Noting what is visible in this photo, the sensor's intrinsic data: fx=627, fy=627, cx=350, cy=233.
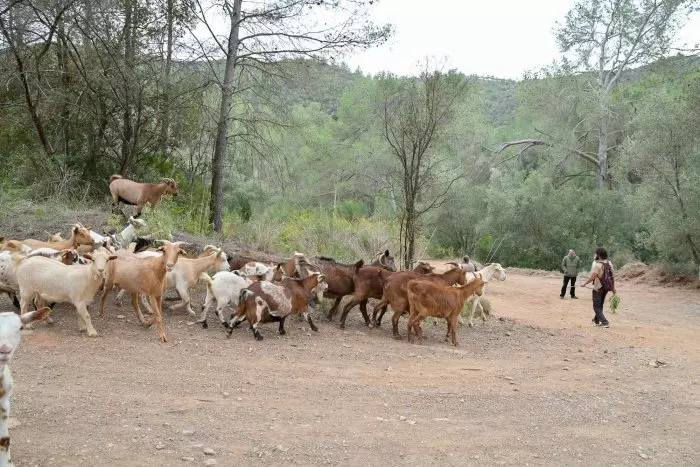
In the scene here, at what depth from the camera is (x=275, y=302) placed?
9195mm

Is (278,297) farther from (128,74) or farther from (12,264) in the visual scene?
(128,74)

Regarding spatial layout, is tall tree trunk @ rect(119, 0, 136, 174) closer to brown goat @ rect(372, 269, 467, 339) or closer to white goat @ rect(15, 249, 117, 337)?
white goat @ rect(15, 249, 117, 337)

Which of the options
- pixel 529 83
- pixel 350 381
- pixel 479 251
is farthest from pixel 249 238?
pixel 529 83

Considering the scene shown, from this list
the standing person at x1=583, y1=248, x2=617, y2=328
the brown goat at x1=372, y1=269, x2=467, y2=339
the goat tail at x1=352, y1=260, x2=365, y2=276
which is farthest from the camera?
the standing person at x1=583, y1=248, x2=617, y2=328

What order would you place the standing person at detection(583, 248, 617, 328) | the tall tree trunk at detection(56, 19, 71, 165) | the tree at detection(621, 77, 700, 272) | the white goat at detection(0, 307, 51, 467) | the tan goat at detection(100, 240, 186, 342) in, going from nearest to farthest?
the white goat at detection(0, 307, 51, 467) → the tan goat at detection(100, 240, 186, 342) → the standing person at detection(583, 248, 617, 328) → the tall tree trunk at detection(56, 19, 71, 165) → the tree at detection(621, 77, 700, 272)

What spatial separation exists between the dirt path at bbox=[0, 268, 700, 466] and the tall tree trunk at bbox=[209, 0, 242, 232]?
704 cm

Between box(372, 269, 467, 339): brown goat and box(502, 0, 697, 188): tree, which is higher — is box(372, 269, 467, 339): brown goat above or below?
below

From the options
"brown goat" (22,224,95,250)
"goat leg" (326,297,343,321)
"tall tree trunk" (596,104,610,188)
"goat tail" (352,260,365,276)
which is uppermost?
"tall tree trunk" (596,104,610,188)

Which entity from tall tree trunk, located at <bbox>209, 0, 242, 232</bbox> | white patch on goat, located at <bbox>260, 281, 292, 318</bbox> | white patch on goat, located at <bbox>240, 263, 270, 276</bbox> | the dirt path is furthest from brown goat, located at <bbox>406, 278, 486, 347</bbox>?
tall tree trunk, located at <bbox>209, 0, 242, 232</bbox>

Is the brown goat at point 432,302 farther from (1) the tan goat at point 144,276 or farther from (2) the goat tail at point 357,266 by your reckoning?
(1) the tan goat at point 144,276

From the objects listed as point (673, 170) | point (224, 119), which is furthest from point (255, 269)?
point (673, 170)

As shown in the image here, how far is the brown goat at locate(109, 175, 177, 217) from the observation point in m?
12.7

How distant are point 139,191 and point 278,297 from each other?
201 inches

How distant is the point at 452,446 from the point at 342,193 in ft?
123
